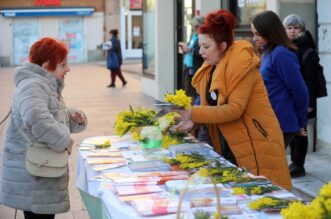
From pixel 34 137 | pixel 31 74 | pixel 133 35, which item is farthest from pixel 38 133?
pixel 133 35

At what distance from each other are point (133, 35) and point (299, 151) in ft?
85.5

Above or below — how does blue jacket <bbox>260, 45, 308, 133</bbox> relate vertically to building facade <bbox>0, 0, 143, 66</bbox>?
below

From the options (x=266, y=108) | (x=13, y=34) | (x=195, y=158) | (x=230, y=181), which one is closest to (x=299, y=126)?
(x=266, y=108)

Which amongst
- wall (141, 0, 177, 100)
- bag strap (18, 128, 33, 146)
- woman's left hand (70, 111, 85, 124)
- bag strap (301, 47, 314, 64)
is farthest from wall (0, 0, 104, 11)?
bag strap (18, 128, 33, 146)

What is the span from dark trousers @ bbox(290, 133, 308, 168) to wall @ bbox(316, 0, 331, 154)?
3.13ft

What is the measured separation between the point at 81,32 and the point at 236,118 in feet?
93.0

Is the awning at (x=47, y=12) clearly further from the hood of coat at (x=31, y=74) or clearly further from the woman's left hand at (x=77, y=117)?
the hood of coat at (x=31, y=74)

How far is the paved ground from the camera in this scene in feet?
19.0

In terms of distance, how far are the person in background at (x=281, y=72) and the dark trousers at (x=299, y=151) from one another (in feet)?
4.89

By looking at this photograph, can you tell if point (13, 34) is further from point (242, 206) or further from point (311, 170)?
point (242, 206)

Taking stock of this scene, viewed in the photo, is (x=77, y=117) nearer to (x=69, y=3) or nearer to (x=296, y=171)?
(x=296, y=171)

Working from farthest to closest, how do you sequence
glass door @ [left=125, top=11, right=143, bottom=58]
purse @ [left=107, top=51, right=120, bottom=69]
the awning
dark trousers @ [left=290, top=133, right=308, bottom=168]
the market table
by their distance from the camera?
glass door @ [left=125, top=11, right=143, bottom=58]
the awning
purse @ [left=107, top=51, right=120, bottom=69]
dark trousers @ [left=290, top=133, right=308, bottom=168]
the market table

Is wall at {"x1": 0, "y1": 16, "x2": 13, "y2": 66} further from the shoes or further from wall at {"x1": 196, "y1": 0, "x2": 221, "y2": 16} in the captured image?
the shoes

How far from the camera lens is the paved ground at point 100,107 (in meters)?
5.78
